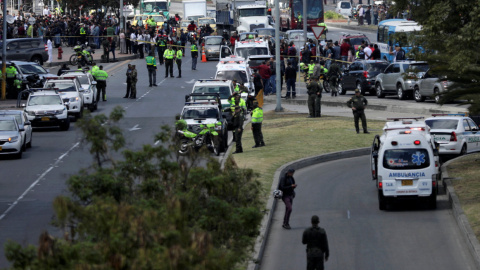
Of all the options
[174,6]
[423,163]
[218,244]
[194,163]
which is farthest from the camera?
[174,6]

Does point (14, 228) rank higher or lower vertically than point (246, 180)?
lower

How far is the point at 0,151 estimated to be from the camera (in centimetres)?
2930

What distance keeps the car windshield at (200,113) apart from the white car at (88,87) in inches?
399

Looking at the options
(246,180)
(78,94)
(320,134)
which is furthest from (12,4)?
(246,180)

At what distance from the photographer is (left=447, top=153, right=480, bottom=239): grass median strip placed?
65.3 ft

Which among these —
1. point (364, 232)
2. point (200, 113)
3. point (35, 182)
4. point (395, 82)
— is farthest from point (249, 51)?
point (364, 232)

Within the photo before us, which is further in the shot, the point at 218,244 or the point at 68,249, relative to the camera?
the point at 218,244

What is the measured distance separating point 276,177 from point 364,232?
5.75m

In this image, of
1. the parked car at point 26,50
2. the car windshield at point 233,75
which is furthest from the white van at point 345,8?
the car windshield at point 233,75

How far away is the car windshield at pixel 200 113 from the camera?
31125mm

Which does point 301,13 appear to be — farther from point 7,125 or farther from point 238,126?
point 7,125

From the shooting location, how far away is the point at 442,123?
29156mm

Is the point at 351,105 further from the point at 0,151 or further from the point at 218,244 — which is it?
the point at 218,244

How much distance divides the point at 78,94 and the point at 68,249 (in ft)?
101
